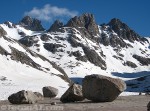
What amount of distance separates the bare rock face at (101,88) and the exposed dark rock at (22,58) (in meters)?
114

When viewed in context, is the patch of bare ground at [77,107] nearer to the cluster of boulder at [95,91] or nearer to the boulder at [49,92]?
the cluster of boulder at [95,91]

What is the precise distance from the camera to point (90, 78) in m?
31.9

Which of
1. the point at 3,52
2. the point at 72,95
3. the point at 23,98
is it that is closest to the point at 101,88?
the point at 72,95

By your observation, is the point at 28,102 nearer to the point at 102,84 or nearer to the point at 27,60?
the point at 102,84

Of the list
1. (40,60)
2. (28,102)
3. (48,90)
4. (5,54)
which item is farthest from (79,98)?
(40,60)

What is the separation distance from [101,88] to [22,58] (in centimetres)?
11998

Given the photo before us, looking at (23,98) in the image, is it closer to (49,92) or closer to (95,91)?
(95,91)

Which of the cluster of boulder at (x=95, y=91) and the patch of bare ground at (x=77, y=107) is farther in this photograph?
the cluster of boulder at (x=95, y=91)

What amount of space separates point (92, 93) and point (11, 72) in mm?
96929

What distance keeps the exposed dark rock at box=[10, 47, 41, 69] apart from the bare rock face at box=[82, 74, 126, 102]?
114m

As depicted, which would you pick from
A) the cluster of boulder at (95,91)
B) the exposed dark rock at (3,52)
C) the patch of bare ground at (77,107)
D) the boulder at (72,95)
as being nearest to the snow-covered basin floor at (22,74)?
the exposed dark rock at (3,52)

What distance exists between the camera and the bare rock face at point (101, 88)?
31.2m

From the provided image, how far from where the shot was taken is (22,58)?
149m

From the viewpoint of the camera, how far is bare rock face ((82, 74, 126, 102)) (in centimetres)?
3121
